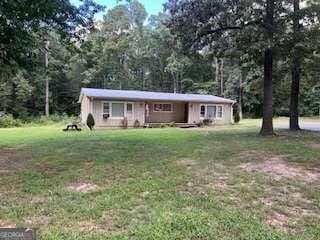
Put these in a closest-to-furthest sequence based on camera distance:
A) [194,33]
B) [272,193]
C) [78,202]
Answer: [78,202] → [272,193] → [194,33]

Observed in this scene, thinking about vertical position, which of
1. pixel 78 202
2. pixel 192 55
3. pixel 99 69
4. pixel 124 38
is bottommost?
pixel 78 202

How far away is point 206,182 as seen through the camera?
811 cm

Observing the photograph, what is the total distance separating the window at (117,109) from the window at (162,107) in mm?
3079

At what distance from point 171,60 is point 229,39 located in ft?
107

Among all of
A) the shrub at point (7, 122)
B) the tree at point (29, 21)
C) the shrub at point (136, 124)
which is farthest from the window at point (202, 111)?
the tree at point (29, 21)

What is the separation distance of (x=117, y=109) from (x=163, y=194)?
2156cm

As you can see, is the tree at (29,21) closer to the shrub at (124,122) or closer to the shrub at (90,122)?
the shrub at (90,122)

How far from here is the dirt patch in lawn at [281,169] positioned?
28.8ft

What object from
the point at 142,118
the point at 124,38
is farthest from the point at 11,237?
the point at 124,38

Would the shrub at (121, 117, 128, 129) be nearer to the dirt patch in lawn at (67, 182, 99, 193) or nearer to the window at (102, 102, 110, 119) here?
the window at (102, 102, 110, 119)

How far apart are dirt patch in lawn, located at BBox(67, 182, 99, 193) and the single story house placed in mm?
19490

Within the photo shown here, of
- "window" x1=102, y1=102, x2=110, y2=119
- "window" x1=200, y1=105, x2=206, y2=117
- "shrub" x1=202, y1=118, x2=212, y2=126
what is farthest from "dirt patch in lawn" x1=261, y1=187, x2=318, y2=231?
"window" x1=200, y1=105, x2=206, y2=117

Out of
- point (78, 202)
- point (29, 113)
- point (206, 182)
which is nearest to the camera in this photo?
point (78, 202)

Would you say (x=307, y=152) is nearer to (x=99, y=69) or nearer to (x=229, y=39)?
(x=229, y=39)
